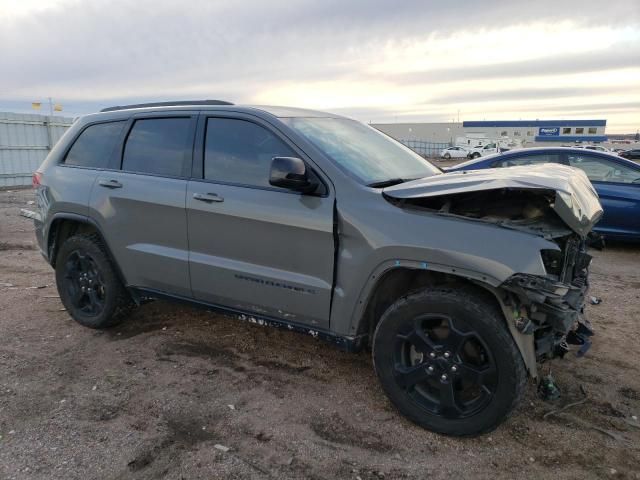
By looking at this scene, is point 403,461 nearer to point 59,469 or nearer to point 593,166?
point 59,469

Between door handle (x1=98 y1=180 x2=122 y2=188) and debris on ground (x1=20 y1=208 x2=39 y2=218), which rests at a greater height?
door handle (x1=98 y1=180 x2=122 y2=188)

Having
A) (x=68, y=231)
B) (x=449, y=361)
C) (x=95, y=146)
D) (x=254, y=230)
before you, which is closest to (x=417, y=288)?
(x=449, y=361)

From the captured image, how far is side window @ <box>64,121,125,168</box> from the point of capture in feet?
14.8

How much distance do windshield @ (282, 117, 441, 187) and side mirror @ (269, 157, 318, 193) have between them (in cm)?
31

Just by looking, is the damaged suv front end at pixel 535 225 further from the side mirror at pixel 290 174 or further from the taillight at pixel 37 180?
the taillight at pixel 37 180

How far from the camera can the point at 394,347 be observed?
317 centimetres

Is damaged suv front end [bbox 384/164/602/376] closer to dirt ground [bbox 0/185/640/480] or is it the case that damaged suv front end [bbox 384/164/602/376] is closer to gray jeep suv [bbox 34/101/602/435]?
gray jeep suv [bbox 34/101/602/435]

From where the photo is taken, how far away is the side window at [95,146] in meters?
4.50

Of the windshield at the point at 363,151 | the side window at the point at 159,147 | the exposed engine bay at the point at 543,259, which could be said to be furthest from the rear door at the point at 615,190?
the side window at the point at 159,147

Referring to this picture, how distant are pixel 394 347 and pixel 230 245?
1.35 metres

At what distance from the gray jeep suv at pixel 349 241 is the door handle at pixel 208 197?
0.04ft

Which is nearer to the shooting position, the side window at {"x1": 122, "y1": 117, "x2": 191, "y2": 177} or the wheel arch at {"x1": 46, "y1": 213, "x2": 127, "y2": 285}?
the side window at {"x1": 122, "y1": 117, "x2": 191, "y2": 177}

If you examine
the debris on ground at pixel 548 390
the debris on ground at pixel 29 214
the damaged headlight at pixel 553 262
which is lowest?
the debris on ground at pixel 548 390

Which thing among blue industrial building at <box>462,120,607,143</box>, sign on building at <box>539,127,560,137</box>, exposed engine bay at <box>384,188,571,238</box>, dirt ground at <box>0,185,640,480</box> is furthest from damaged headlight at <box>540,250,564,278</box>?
sign on building at <box>539,127,560,137</box>
